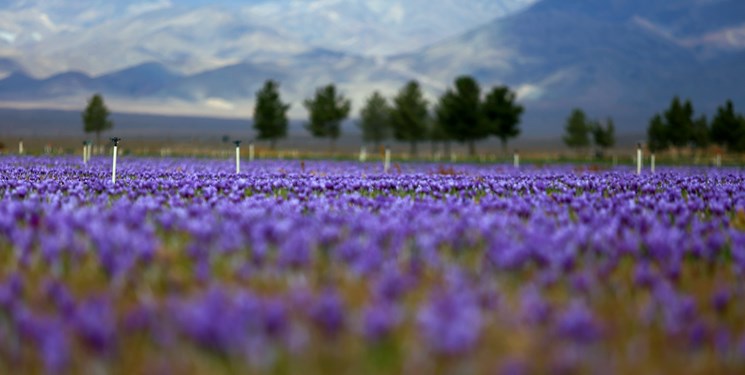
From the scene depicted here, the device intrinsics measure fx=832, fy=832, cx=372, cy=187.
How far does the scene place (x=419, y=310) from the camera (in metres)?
5.70

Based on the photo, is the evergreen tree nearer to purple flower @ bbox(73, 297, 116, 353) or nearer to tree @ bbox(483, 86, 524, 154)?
tree @ bbox(483, 86, 524, 154)

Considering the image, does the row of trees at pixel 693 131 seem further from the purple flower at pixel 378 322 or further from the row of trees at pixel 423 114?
the purple flower at pixel 378 322

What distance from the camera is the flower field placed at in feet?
15.4

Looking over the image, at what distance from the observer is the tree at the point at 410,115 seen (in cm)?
10606

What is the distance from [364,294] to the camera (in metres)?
6.16

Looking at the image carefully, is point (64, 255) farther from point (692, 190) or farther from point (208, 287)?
point (692, 190)

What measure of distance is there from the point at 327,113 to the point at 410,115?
1054 cm

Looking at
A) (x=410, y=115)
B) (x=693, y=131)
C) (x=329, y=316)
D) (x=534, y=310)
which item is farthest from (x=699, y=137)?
(x=329, y=316)

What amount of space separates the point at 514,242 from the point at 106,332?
4.34m

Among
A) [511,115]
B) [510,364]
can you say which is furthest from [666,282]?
[511,115]

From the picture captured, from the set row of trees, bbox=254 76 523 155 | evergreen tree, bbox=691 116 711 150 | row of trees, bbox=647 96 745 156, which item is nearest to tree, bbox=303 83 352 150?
row of trees, bbox=254 76 523 155

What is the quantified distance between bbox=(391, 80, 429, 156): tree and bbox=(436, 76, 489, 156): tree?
5254mm

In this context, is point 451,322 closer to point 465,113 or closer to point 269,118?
point 465,113

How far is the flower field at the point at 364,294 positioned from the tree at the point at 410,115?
95503 mm
